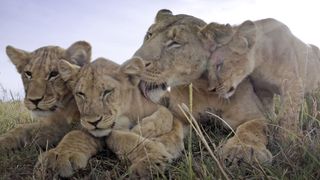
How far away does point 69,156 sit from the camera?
96.2 inches

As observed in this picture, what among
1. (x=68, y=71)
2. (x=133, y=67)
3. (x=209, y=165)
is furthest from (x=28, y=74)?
(x=209, y=165)

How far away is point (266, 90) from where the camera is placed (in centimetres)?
341

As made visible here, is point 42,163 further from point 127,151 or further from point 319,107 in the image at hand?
point 319,107

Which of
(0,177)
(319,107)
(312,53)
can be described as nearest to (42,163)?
(0,177)


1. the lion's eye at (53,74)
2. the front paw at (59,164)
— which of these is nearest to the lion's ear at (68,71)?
the lion's eye at (53,74)

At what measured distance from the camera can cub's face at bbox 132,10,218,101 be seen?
119 inches

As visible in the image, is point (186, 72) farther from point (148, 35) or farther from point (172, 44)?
point (148, 35)

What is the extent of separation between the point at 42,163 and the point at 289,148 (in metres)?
1.22

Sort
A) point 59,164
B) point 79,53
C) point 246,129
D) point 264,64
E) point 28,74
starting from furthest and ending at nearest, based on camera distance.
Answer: point 79,53 < point 264,64 < point 28,74 < point 246,129 < point 59,164

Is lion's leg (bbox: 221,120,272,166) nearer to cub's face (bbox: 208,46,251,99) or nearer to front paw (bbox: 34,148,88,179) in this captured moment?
cub's face (bbox: 208,46,251,99)

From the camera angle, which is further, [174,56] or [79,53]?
[79,53]

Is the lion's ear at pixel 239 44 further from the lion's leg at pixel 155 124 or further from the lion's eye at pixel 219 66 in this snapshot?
the lion's leg at pixel 155 124

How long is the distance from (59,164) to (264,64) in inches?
63.2

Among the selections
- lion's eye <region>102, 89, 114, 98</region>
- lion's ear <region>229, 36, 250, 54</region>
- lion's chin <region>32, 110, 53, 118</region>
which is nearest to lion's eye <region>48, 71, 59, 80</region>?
lion's chin <region>32, 110, 53, 118</region>
